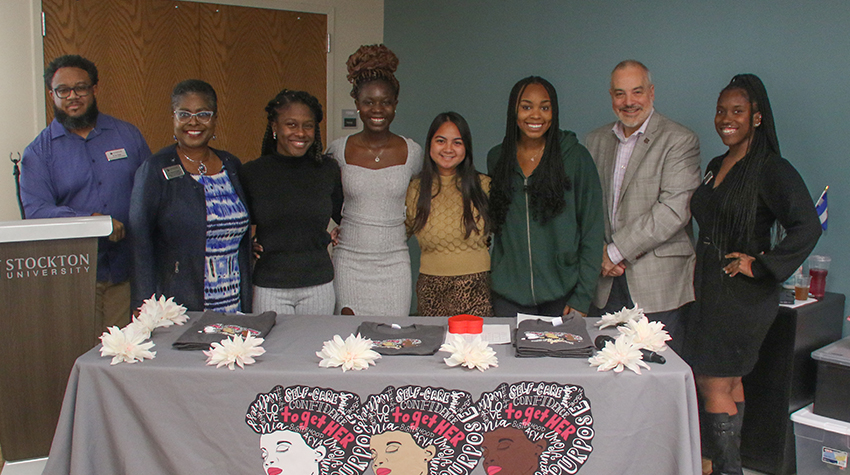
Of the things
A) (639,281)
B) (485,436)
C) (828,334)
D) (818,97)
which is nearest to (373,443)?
(485,436)

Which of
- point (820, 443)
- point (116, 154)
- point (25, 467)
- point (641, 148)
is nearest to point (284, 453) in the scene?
point (25, 467)

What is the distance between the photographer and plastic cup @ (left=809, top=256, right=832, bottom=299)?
2.87 metres

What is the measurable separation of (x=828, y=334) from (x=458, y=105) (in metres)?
2.92

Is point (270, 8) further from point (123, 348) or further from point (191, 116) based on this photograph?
point (123, 348)

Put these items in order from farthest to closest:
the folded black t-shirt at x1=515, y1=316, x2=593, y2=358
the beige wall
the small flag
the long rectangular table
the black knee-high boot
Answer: the beige wall
the small flag
the black knee-high boot
the folded black t-shirt at x1=515, y1=316, x2=593, y2=358
the long rectangular table

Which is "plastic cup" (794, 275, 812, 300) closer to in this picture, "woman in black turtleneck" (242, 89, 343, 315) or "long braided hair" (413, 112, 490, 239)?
"long braided hair" (413, 112, 490, 239)

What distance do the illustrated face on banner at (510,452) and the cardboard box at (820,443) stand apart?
4.74 ft

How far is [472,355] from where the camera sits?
6.17 ft

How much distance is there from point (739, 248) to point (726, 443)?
30.7 inches

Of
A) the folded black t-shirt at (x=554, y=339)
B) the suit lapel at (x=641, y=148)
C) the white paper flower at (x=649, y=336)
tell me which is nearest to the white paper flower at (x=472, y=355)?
the folded black t-shirt at (x=554, y=339)

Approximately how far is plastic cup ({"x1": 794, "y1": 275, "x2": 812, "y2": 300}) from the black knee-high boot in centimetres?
→ 66

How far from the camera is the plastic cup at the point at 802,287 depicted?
9.39 ft

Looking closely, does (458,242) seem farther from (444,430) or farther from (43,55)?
(43,55)

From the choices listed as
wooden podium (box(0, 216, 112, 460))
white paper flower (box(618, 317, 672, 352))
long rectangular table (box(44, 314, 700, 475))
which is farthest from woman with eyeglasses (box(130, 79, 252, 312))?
white paper flower (box(618, 317, 672, 352))
